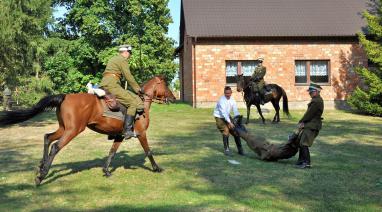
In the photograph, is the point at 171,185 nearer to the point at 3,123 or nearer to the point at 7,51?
the point at 3,123

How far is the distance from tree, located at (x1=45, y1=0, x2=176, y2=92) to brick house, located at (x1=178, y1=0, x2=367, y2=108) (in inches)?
255

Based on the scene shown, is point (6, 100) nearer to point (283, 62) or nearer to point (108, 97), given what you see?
point (283, 62)

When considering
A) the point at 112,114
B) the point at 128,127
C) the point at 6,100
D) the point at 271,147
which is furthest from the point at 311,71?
the point at 112,114

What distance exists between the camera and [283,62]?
92.5ft

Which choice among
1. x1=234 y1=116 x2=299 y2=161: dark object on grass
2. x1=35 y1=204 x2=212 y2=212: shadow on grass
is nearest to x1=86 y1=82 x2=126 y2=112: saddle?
x1=35 y1=204 x2=212 y2=212: shadow on grass

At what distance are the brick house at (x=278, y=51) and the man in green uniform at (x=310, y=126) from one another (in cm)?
1777

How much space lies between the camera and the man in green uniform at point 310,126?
389 inches

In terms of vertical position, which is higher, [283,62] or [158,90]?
[283,62]

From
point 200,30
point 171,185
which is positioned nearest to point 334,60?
point 200,30

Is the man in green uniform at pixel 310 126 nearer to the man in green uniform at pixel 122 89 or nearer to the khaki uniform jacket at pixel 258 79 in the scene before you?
the man in green uniform at pixel 122 89

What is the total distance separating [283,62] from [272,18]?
3066 millimetres

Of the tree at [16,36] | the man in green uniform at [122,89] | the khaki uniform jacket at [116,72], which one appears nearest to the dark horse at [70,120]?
the man in green uniform at [122,89]

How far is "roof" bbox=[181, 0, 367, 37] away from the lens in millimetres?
27891

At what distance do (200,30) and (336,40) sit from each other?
28.4 feet
